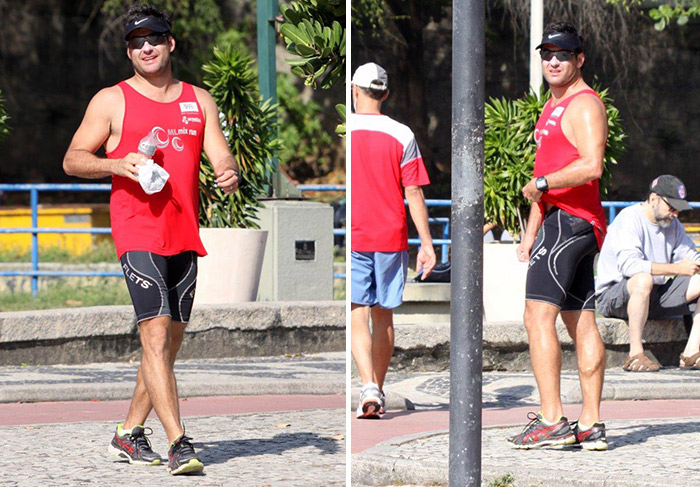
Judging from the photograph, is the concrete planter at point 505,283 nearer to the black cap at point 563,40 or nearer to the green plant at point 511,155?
the green plant at point 511,155

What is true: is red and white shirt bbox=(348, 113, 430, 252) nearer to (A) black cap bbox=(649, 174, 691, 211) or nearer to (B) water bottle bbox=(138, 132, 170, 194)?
(B) water bottle bbox=(138, 132, 170, 194)

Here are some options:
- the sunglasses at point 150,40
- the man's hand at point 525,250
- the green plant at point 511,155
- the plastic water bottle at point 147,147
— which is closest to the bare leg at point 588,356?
the man's hand at point 525,250

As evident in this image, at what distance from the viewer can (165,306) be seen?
565 centimetres

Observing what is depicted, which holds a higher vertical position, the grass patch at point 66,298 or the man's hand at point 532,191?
the man's hand at point 532,191

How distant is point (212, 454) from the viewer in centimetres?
606

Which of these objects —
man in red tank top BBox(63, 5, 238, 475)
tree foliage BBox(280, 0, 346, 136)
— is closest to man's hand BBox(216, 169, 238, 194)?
man in red tank top BBox(63, 5, 238, 475)

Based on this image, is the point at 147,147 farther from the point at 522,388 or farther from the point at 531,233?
the point at 522,388

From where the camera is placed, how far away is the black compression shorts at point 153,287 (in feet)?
18.5

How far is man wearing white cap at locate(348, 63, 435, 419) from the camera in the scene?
7.19m

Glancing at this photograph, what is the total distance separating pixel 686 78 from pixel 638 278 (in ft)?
60.8

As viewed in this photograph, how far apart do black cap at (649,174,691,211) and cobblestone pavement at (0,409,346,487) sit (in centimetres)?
315

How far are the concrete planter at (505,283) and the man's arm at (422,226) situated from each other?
9.22 ft

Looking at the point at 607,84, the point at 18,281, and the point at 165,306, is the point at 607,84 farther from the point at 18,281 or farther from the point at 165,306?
the point at 165,306

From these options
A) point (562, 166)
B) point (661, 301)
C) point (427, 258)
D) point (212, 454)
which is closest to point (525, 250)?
point (562, 166)
